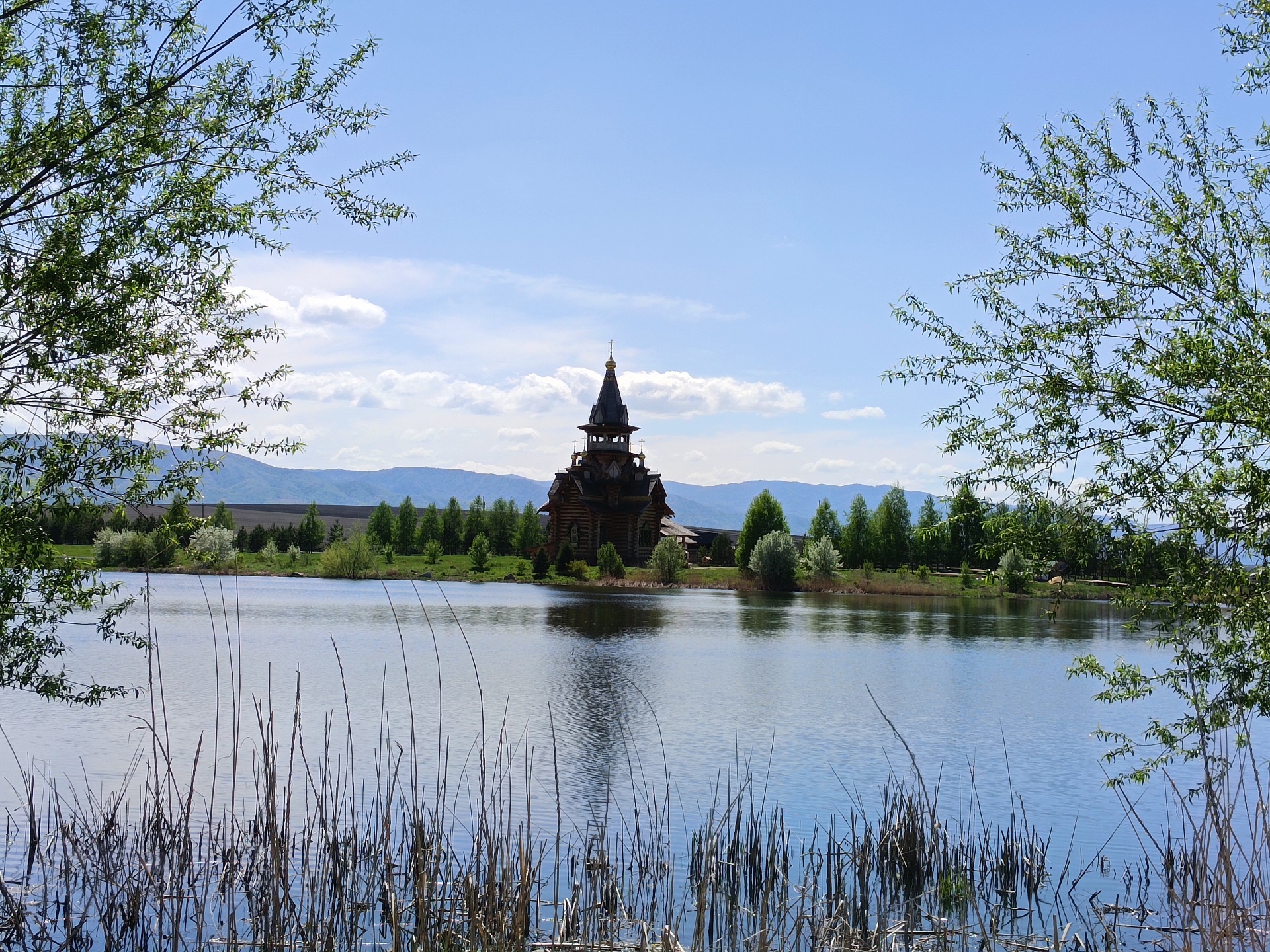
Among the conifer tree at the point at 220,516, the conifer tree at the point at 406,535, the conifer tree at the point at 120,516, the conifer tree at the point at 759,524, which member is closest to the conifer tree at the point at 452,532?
the conifer tree at the point at 406,535

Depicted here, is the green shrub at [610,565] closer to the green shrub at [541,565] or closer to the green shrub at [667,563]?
the green shrub at [667,563]

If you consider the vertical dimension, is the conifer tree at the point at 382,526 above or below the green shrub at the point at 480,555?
above

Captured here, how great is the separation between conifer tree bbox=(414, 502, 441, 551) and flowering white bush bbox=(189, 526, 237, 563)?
3482 inches

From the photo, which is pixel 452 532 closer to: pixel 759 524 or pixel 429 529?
pixel 429 529

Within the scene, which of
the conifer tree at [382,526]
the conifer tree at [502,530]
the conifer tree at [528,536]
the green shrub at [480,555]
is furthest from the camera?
the conifer tree at [502,530]

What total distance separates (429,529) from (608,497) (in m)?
21.2

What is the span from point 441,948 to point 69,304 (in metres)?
5.46

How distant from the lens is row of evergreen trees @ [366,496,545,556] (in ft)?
321

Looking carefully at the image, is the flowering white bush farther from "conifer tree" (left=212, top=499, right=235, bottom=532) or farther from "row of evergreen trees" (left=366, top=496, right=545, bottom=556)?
"row of evergreen trees" (left=366, top=496, right=545, bottom=556)

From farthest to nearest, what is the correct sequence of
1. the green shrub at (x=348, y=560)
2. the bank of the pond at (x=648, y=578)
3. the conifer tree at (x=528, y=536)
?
the conifer tree at (x=528, y=536) < the bank of the pond at (x=648, y=578) < the green shrub at (x=348, y=560)

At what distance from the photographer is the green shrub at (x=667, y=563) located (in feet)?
252

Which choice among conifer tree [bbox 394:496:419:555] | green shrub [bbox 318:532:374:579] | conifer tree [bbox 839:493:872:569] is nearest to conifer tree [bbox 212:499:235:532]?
green shrub [bbox 318:532:374:579]

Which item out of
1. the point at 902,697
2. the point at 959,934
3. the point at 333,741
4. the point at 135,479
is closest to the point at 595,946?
the point at 959,934

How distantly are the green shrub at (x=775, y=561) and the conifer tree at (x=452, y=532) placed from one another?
34495 millimetres
